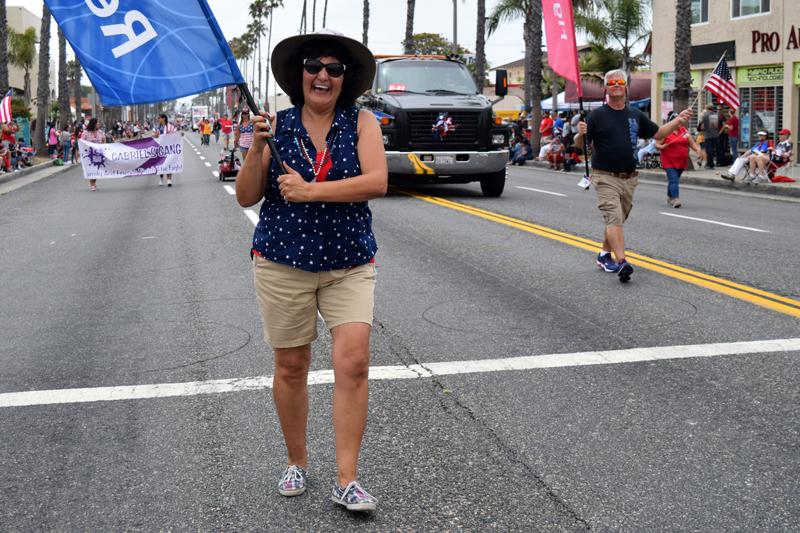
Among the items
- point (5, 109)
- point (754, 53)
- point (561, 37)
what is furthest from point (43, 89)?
point (561, 37)

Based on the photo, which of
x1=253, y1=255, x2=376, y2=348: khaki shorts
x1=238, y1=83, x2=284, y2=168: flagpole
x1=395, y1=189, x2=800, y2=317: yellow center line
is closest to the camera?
x1=238, y1=83, x2=284, y2=168: flagpole

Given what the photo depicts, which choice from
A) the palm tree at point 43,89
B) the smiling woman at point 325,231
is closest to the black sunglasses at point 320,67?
the smiling woman at point 325,231

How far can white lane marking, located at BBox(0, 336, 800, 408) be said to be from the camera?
5500 mm

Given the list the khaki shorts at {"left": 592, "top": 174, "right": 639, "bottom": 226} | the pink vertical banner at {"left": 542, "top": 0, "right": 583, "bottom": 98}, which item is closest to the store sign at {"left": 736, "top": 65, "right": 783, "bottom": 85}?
the pink vertical banner at {"left": 542, "top": 0, "right": 583, "bottom": 98}

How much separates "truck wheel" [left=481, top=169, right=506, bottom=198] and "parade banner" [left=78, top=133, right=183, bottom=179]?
882cm

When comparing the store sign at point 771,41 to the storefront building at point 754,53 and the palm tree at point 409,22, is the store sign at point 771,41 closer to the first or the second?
the storefront building at point 754,53

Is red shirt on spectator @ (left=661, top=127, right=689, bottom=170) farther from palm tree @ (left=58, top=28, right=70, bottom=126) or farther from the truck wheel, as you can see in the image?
palm tree @ (left=58, top=28, right=70, bottom=126)

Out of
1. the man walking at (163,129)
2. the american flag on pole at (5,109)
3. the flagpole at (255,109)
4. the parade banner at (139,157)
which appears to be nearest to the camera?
the flagpole at (255,109)

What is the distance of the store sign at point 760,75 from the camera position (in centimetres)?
3023

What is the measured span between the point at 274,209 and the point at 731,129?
2586cm

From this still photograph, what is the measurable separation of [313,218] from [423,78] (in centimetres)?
1505

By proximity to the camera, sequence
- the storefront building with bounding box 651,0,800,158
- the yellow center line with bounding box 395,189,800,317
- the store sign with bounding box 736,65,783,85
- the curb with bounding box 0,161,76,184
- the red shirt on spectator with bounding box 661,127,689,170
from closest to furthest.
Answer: the yellow center line with bounding box 395,189,800,317, the red shirt on spectator with bounding box 661,127,689,170, the curb with bounding box 0,161,76,184, the storefront building with bounding box 651,0,800,158, the store sign with bounding box 736,65,783,85

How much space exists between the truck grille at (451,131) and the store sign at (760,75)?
1672cm

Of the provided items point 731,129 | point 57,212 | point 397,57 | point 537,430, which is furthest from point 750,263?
point 731,129
